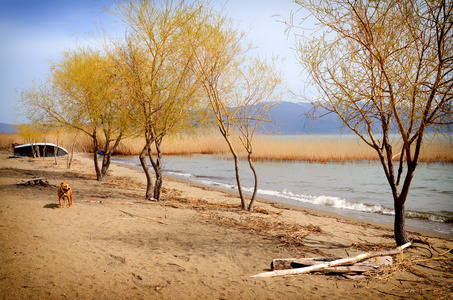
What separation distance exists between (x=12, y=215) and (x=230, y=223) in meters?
4.37

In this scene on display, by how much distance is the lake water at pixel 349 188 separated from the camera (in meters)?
10.1

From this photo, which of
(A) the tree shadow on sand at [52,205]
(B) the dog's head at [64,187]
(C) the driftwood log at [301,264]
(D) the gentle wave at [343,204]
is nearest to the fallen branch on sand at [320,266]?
(C) the driftwood log at [301,264]

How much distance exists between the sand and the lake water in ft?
9.33

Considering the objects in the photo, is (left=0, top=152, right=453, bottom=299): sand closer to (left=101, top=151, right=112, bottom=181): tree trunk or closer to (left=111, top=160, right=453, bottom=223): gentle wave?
(left=111, top=160, right=453, bottom=223): gentle wave

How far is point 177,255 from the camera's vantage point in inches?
188


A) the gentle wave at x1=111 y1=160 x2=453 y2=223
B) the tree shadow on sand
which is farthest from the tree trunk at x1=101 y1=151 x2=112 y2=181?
the tree shadow on sand

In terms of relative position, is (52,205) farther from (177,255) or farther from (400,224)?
(400,224)

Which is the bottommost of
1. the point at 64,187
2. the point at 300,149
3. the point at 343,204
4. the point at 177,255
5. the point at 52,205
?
the point at 343,204

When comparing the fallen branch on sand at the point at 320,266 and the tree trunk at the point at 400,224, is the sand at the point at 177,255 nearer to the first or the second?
the fallen branch on sand at the point at 320,266

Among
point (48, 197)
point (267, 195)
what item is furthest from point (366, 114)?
point (267, 195)

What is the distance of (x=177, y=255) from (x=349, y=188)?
39.4ft

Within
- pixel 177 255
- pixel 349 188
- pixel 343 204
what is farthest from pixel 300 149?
pixel 177 255

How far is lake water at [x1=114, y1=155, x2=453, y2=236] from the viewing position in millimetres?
10093

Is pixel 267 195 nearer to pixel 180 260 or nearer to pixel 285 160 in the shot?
pixel 180 260
